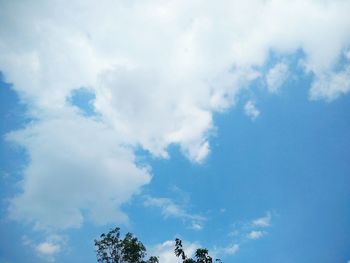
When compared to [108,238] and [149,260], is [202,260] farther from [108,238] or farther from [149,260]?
[108,238]

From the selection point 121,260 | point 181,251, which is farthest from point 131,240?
point 181,251

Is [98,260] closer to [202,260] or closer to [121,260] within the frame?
[121,260]

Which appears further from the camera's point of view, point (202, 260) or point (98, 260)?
point (202, 260)

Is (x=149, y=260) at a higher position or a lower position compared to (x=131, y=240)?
lower

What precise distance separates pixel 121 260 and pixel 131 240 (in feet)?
10.5

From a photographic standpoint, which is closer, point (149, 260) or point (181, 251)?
point (149, 260)

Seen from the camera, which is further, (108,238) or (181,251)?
(181,251)

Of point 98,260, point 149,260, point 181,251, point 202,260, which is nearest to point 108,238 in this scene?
point 98,260

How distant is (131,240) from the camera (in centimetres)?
4822

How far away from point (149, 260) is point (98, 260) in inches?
300

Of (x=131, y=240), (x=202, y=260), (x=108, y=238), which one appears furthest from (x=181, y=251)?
(x=108, y=238)

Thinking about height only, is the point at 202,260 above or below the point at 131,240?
below

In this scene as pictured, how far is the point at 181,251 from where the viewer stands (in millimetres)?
51375

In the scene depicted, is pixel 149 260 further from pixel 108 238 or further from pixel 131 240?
pixel 108 238
